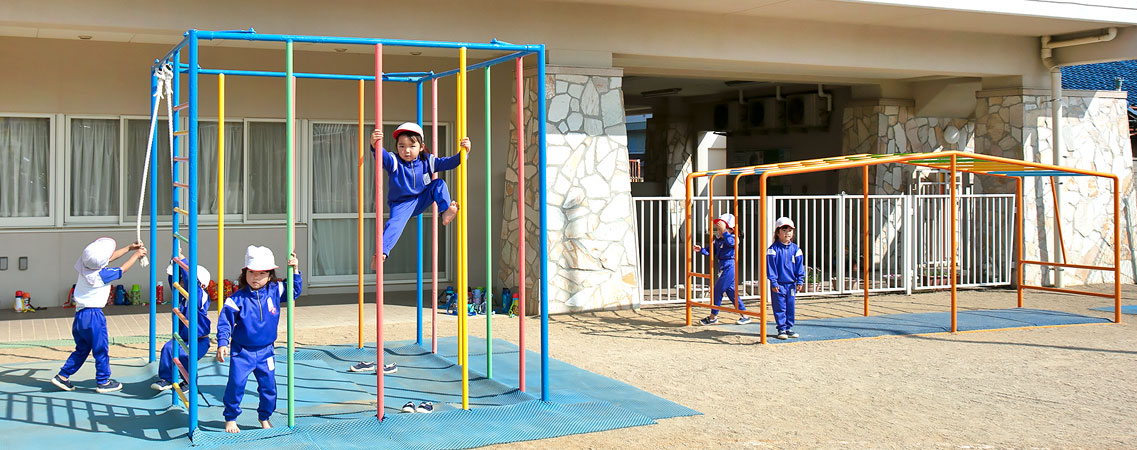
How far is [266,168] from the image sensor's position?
42.8 ft

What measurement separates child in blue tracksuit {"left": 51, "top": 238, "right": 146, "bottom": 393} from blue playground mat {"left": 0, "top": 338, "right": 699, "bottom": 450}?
0.15 meters

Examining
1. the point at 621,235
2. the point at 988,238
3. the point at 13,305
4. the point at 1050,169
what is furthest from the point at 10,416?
the point at 988,238

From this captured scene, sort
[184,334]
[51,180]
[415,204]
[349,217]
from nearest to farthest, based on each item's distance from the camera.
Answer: [184,334], [415,204], [51,180], [349,217]

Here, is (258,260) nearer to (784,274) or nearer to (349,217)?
(784,274)


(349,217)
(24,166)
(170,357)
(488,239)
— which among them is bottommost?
(170,357)

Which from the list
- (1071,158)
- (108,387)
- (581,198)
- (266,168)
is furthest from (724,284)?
(1071,158)

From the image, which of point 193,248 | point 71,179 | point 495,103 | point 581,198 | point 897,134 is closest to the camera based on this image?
point 193,248

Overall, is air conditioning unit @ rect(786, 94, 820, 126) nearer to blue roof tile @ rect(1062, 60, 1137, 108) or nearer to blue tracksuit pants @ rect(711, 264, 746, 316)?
blue roof tile @ rect(1062, 60, 1137, 108)

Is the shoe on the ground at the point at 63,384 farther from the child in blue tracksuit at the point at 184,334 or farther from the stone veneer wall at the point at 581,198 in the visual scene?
the stone veneer wall at the point at 581,198

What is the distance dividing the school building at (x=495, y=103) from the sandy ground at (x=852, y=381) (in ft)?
6.35

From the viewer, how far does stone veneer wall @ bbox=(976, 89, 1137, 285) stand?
48.9ft

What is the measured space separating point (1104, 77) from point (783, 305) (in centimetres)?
1512

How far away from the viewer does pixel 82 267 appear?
7.41m

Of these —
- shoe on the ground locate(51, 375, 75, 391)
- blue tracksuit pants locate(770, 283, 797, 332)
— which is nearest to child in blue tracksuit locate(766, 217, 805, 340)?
blue tracksuit pants locate(770, 283, 797, 332)
